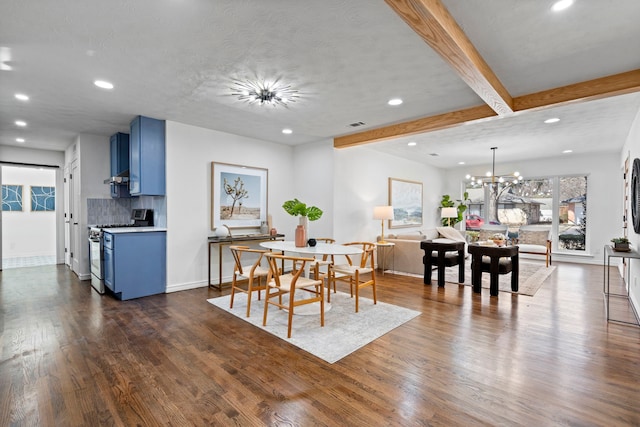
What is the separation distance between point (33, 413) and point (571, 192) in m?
10.0

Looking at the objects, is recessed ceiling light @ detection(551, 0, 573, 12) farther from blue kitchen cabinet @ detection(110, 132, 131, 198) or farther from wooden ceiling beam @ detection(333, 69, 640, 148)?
blue kitchen cabinet @ detection(110, 132, 131, 198)

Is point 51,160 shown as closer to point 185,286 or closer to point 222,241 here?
point 185,286

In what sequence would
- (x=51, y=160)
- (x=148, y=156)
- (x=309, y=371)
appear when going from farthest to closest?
(x=51, y=160) < (x=148, y=156) < (x=309, y=371)

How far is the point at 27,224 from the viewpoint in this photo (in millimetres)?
7945

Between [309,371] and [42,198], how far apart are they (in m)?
9.48

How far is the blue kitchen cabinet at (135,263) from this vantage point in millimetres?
4152

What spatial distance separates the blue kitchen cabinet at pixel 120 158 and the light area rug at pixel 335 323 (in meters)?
2.91

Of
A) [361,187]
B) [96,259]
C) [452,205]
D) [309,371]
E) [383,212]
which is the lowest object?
[309,371]

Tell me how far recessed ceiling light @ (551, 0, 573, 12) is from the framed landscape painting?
4523mm

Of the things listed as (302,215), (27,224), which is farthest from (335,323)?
(27,224)

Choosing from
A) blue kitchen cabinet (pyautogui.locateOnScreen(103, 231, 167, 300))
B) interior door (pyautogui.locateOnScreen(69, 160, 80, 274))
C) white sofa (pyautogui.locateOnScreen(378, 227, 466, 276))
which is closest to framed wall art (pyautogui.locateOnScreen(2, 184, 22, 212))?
interior door (pyautogui.locateOnScreen(69, 160, 80, 274))

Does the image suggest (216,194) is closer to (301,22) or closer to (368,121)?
(368,121)

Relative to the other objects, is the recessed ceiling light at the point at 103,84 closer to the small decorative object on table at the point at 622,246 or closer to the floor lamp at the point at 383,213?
the floor lamp at the point at 383,213

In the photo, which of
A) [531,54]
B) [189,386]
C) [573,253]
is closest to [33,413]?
[189,386]
